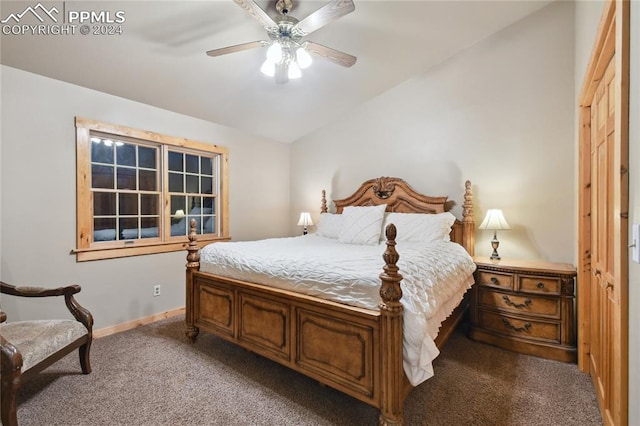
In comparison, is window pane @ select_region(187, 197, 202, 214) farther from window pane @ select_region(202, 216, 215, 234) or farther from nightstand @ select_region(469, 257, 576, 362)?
nightstand @ select_region(469, 257, 576, 362)

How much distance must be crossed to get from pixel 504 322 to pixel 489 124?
6.77 feet

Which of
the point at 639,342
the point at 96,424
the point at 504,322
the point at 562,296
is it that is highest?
the point at 639,342

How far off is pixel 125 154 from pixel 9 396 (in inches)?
92.1

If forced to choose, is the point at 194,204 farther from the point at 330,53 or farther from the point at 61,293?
the point at 330,53

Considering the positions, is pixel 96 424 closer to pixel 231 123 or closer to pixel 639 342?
pixel 639 342

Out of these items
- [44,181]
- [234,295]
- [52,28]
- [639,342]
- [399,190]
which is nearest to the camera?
[639,342]

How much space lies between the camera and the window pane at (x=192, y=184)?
3.77 m

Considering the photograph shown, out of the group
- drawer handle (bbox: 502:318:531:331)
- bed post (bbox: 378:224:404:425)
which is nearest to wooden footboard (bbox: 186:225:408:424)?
bed post (bbox: 378:224:404:425)

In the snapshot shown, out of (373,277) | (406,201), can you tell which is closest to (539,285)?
(406,201)

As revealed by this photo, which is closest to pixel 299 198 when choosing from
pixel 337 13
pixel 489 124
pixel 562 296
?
pixel 489 124

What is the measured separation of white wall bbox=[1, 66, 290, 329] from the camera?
2412 millimetres

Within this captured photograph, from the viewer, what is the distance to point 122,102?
3047mm

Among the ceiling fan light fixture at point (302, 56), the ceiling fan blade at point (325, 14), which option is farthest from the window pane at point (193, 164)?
the ceiling fan blade at point (325, 14)

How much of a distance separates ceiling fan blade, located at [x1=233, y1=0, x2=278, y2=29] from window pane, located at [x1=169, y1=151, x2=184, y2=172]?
215 centimetres
